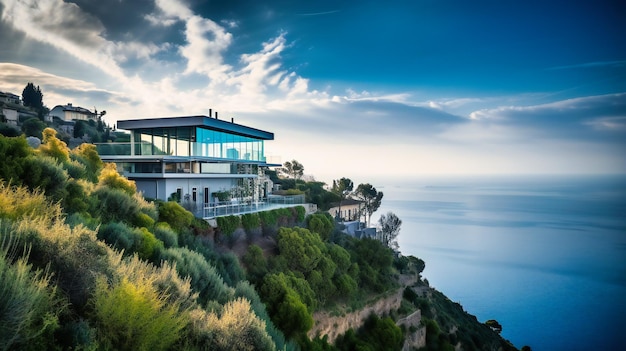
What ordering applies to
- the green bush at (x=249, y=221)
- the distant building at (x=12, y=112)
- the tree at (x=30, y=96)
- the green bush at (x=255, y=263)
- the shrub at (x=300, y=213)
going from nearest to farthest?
the green bush at (x=255, y=263), the green bush at (x=249, y=221), the shrub at (x=300, y=213), the distant building at (x=12, y=112), the tree at (x=30, y=96)

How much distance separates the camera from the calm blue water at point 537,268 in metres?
53.0

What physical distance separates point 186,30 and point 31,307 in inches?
1086

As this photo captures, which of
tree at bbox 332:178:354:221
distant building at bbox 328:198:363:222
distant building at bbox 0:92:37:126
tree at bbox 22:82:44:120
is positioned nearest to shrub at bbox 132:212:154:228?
distant building at bbox 328:198:363:222

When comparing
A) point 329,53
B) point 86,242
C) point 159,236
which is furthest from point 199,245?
point 329,53

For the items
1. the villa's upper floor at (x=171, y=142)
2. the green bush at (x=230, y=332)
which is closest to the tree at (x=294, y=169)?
the villa's upper floor at (x=171, y=142)

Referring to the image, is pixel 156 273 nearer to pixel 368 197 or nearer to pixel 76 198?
pixel 76 198

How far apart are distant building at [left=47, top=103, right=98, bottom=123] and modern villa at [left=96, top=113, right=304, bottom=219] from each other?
4288 cm

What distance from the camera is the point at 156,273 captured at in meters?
8.02

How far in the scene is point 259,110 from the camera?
4278 centimetres

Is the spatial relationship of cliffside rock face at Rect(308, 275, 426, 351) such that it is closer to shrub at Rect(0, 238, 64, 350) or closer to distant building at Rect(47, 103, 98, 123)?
shrub at Rect(0, 238, 64, 350)

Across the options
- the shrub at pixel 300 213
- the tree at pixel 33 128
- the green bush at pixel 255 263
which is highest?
the tree at pixel 33 128

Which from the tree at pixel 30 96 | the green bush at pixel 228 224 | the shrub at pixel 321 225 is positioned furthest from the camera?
the tree at pixel 30 96

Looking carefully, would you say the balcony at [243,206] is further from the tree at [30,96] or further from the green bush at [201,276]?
the tree at [30,96]

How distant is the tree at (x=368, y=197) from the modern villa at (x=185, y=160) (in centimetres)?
2956
